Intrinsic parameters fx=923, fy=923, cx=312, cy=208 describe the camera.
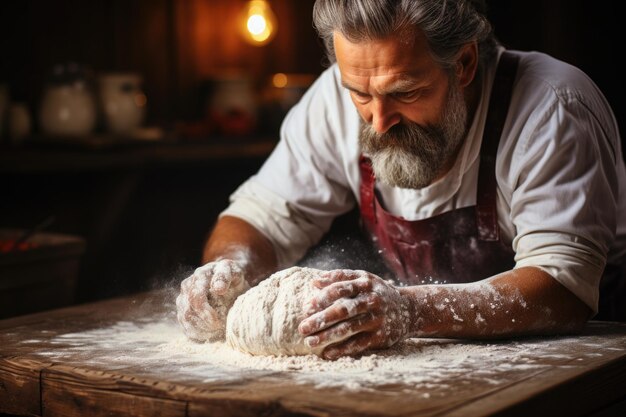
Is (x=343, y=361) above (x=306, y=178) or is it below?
below

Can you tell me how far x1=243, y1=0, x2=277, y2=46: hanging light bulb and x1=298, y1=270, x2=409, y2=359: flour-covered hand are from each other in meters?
3.96

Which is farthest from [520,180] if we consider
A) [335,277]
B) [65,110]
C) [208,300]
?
[65,110]

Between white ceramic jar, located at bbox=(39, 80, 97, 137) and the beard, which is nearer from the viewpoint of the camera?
the beard

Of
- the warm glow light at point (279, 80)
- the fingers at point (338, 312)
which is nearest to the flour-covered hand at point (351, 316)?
the fingers at point (338, 312)

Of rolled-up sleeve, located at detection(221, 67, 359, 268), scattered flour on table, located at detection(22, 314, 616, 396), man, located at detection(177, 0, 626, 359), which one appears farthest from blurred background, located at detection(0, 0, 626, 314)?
scattered flour on table, located at detection(22, 314, 616, 396)

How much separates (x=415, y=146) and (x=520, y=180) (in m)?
0.28

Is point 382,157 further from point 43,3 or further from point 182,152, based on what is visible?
point 43,3

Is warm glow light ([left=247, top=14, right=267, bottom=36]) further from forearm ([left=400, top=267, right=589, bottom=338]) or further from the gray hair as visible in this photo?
forearm ([left=400, top=267, right=589, bottom=338])

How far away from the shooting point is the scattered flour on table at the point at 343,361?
6.17 ft

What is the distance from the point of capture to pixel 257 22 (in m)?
5.80

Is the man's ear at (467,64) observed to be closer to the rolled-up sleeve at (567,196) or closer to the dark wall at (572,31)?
the rolled-up sleeve at (567,196)

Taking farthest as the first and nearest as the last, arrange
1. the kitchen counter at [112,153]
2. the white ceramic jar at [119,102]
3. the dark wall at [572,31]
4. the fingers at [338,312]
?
1. the dark wall at [572,31]
2. the white ceramic jar at [119,102]
3. the kitchen counter at [112,153]
4. the fingers at [338,312]

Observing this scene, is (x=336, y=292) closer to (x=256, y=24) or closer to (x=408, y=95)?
(x=408, y=95)

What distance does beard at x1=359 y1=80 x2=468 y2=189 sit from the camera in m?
2.41
